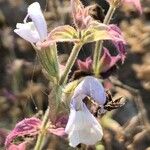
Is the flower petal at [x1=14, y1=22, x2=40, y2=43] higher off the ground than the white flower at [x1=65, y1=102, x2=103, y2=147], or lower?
higher

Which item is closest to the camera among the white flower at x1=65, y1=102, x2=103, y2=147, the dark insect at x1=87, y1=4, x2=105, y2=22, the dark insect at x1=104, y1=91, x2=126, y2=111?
the white flower at x1=65, y1=102, x2=103, y2=147

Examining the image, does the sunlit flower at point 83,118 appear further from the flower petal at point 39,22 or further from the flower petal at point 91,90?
the flower petal at point 39,22

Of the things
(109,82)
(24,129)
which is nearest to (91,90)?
(24,129)

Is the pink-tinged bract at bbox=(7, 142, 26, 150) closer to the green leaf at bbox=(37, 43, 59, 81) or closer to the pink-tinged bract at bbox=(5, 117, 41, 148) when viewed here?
the pink-tinged bract at bbox=(5, 117, 41, 148)

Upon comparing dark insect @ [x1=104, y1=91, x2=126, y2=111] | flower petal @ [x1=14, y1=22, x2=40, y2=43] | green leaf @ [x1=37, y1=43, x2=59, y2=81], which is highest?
flower petal @ [x1=14, y1=22, x2=40, y2=43]

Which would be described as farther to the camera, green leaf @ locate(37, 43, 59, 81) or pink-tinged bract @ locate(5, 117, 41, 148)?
pink-tinged bract @ locate(5, 117, 41, 148)

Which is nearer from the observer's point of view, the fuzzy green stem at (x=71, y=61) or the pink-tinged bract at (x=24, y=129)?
the fuzzy green stem at (x=71, y=61)

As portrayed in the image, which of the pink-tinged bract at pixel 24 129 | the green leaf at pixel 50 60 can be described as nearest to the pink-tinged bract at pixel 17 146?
the pink-tinged bract at pixel 24 129

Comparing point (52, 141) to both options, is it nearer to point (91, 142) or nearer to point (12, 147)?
point (12, 147)

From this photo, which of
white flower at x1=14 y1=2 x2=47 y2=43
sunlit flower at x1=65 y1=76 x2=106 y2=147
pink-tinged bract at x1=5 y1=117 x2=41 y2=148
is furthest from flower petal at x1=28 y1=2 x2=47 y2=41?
pink-tinged bract at x1=5 y1=117 x2=41 y2=148
